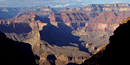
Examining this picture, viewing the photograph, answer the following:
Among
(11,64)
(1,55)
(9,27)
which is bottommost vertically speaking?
(9,27)

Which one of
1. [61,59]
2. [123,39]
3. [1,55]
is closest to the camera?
[123,39]

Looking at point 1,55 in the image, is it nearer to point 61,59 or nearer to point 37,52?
point 61,59

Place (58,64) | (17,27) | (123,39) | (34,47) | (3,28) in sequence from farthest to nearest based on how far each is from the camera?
(17,27)
(3,28)
(34,47)
(58,64)
(123,39)

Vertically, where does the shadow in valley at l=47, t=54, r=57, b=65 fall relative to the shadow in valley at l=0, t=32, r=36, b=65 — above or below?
below

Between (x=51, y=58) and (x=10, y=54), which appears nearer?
(x=10, y=54)

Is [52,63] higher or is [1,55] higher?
[1,55]

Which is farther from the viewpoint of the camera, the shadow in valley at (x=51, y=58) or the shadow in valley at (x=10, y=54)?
the shadow in valley at (x=51, y=58)

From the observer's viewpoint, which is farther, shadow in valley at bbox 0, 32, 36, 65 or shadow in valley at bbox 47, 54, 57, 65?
shadow in valley at bbox 47, 54, 57, 65

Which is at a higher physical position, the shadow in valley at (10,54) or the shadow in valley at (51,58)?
the shadow in valley at (10,54)

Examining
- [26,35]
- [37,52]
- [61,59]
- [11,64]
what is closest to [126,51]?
[11,64]

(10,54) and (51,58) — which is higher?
(10,54)

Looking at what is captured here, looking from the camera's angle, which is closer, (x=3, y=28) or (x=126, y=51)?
(x=126, y=51)
